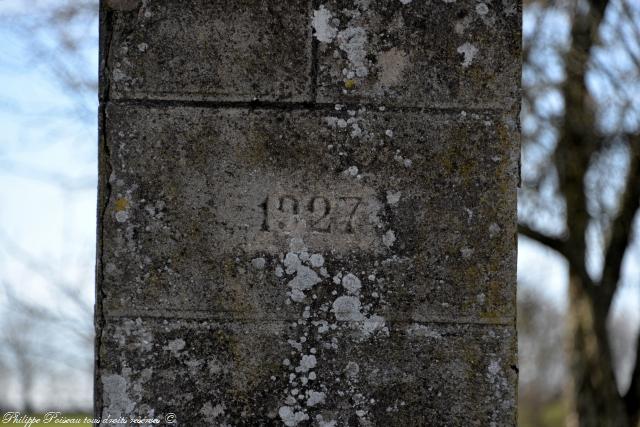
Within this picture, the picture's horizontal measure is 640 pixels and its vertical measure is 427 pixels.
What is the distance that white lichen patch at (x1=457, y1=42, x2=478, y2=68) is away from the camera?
263 cm

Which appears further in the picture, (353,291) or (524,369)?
(524,369)

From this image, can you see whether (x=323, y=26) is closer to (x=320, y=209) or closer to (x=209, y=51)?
(x=209, y=51)

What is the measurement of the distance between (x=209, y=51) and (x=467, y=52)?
2.41 feet

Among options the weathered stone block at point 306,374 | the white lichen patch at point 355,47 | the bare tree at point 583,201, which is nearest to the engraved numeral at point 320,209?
the weathered stone block at point 306,374

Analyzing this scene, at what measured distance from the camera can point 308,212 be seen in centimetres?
259

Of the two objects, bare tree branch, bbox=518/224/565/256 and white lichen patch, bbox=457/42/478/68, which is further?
bare tree branch, bbox=518/224/565/256

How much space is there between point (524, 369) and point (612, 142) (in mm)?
21197

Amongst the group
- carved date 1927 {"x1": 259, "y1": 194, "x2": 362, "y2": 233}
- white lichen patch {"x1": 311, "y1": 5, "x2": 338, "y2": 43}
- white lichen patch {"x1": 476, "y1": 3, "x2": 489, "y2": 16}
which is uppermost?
white lichen patch {"x1": 476, "y1": 3, "x2": 489, "y2": 16}

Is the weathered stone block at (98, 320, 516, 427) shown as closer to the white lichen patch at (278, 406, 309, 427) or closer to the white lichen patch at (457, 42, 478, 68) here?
the white lichen patch at (278, 406, 309, 427)

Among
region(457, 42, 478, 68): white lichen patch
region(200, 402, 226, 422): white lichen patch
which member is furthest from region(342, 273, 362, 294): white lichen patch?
region(457, 42, 478, 68): white lichen patch

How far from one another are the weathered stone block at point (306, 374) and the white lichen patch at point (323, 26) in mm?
796

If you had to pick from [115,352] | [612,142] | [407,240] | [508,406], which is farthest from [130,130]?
[612,142]

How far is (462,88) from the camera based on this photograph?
8.60 feet

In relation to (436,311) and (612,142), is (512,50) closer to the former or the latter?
(436,311)
